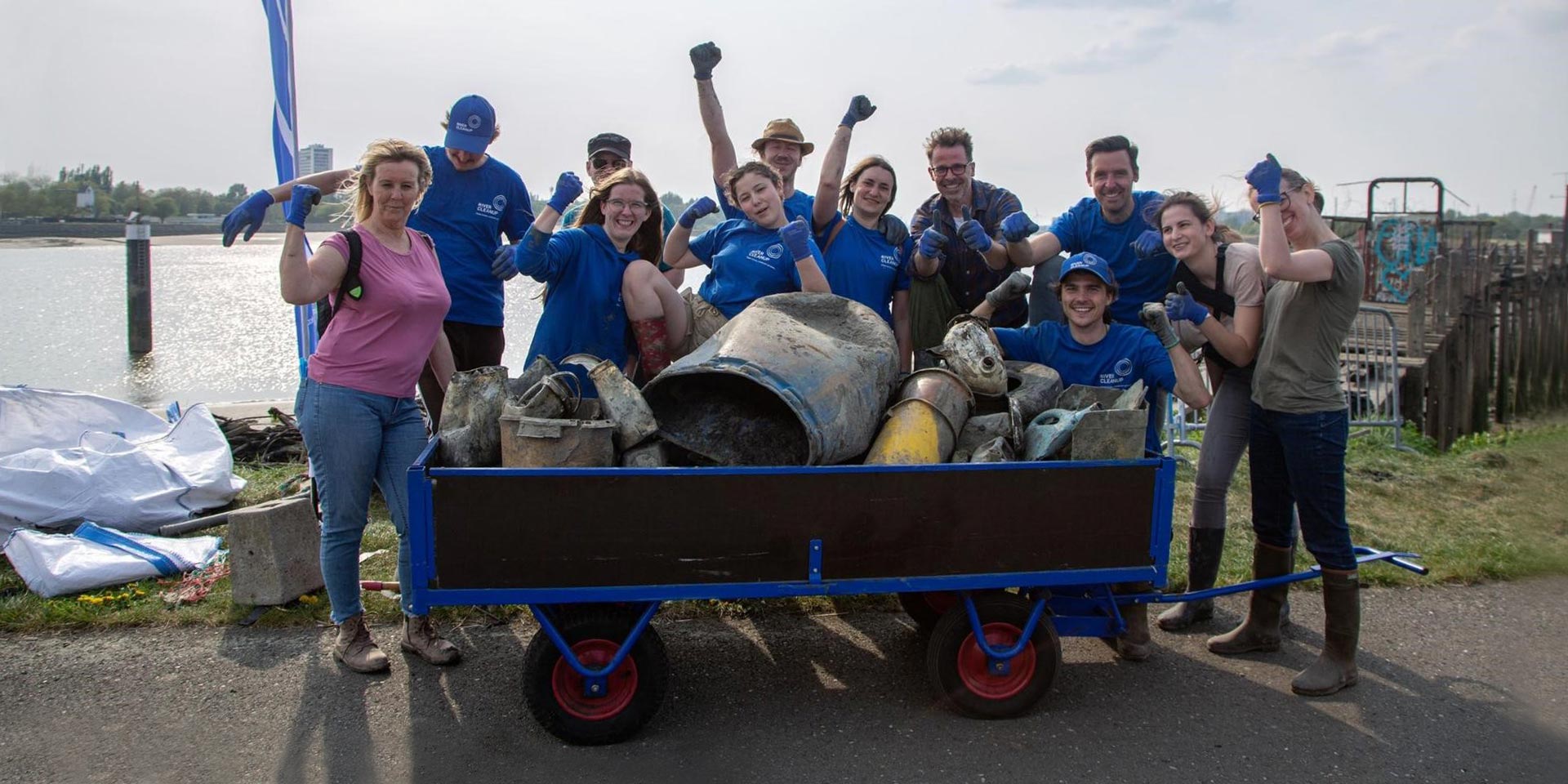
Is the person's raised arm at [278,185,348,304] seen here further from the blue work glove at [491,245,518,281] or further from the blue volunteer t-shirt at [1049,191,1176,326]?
the blue volunteer t-shirt at [1049,191,1176,326]

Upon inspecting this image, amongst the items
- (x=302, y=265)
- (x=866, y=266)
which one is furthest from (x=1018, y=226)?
(x=302, y=265)

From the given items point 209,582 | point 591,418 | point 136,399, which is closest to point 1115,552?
point 591,418

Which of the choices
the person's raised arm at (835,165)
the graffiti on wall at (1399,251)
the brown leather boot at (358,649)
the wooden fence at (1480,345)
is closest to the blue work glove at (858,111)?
the person's raised arm at (835,165)

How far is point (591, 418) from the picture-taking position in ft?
11.8

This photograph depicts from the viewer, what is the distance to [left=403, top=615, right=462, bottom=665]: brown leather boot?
394 cm

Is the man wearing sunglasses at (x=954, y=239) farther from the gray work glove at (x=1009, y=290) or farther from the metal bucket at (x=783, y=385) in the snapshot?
the metal bucket at (x=783, y=385)

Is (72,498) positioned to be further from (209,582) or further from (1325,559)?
(1325,559)

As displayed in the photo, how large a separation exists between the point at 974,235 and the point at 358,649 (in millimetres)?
2828

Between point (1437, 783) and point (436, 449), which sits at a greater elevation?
point (436, 449)

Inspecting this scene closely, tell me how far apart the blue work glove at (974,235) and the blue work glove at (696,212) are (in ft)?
3.49

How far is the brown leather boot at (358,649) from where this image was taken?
152 inches

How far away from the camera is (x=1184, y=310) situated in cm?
383

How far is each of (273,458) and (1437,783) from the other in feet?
21.3

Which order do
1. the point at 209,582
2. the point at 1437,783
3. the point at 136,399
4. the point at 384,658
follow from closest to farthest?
the point at 1437,783 → the point at 384,658 → the point at 209,582 → the point at 136,399
